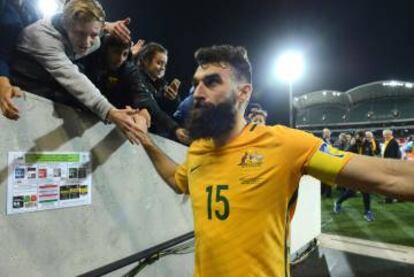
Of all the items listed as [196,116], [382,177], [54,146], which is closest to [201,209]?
[196,116]

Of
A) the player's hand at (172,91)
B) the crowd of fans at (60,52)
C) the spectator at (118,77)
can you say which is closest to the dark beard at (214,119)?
the crowd of fans at (60,52)

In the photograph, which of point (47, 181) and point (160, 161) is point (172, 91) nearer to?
point (160, 161)

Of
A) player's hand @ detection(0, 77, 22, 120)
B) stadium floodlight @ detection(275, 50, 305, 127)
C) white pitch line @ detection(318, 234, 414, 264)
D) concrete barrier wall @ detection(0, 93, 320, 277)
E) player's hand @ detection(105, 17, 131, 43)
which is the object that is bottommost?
white pitch line @ detection(318, 234, 414, 264)

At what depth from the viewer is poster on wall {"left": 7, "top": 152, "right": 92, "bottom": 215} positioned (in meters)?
2.11

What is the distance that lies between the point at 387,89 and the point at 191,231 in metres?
36.1

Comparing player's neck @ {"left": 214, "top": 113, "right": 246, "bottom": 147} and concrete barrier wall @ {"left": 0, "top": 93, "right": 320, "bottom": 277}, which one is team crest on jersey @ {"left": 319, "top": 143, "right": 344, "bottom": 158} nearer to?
player's neck @ {"left": 214, "top": 113, "right": 246, "bottom": 147}

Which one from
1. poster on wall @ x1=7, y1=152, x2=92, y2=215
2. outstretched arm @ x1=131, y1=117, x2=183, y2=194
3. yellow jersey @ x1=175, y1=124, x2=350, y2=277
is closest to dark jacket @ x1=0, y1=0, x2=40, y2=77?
poster on wall @ x1=7, y1=152, x2=92, y2=215

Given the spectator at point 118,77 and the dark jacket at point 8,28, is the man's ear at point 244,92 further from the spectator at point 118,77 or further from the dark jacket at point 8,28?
the dark jacket at point 8,28

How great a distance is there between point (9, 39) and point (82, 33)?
414mm

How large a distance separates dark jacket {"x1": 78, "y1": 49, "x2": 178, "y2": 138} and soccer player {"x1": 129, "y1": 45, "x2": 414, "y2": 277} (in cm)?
114

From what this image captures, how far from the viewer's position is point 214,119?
183 cm

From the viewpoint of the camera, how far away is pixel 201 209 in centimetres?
179

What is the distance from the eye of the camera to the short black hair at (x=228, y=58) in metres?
1.91

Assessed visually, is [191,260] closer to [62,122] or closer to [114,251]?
[114,251]
